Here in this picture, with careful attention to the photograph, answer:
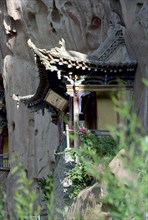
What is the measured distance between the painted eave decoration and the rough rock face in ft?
0.95

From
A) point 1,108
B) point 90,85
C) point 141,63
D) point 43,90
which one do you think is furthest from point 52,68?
point 1,108

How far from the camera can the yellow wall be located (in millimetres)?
16312

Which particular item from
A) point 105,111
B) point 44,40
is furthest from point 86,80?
point 44,40

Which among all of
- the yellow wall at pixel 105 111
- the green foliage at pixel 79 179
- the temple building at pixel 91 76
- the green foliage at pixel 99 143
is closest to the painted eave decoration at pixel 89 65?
the temple building at pixel 91 76

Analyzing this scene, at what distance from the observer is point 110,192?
6.01 m

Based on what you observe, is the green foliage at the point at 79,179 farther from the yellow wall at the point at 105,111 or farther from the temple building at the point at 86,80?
the yellow wall at the point at 105,111

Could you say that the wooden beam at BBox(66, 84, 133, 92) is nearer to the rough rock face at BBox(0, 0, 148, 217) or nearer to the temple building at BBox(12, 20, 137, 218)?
the temple building at BBox(12, 20, 137, 218)

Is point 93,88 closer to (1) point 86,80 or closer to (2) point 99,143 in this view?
(1) point 86,80

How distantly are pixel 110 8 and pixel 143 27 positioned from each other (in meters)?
2.82

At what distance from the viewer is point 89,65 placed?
15039 mm

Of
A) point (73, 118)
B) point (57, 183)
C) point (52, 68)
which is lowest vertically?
point (57, 183)

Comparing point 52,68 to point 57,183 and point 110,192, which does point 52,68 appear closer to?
point 57,183

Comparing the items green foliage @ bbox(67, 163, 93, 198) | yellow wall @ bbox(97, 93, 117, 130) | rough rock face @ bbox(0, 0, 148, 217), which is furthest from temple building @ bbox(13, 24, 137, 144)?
green foliage @ bbox(67, 163, 93, 198)

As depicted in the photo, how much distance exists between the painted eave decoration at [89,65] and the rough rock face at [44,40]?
29cm
